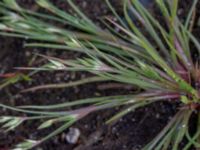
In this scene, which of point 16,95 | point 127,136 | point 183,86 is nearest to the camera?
point 183,86

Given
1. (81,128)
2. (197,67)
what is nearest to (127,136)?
(81,128)


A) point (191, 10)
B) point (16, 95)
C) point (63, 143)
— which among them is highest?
point (191, 10)

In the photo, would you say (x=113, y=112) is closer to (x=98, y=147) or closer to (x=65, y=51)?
(x=98, y=147)

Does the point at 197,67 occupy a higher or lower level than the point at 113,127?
higher

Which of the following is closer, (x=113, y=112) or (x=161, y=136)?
(x=161, y=136)

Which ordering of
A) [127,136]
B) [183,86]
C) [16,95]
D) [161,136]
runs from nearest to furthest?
[183,86] < [161,136] < [127,136] < [16,95]

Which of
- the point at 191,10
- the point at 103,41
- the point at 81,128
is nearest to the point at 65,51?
the point at 103,41
